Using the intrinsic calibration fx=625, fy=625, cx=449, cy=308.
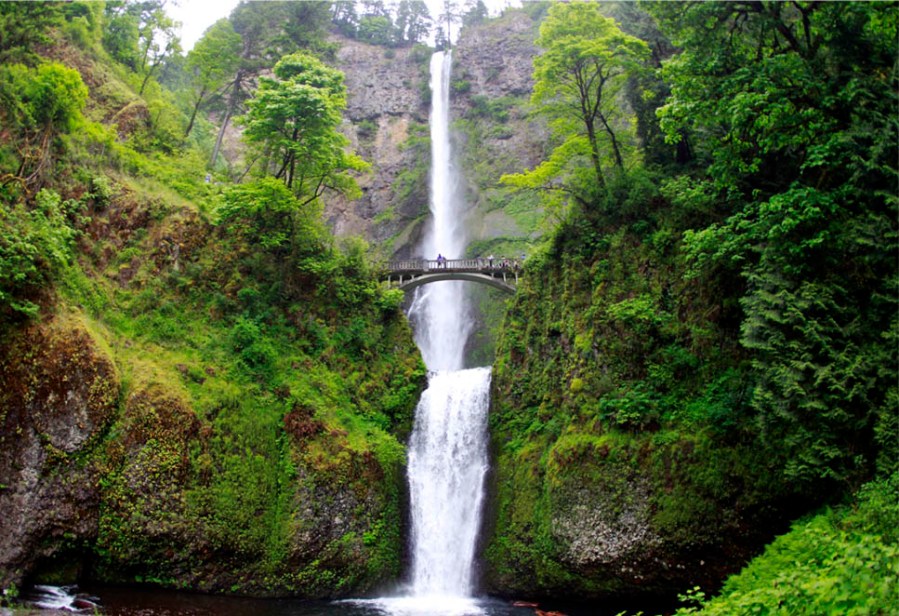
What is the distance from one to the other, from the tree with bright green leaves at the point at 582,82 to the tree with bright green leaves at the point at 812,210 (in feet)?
19.5

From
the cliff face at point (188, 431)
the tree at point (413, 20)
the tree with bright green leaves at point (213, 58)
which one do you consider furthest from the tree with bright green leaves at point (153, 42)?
the tree at point (413, 20)

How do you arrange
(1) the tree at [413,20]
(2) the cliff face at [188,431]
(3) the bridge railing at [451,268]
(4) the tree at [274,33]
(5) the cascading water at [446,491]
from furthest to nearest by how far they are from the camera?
(1) the tree at [413,20] → (4) the tree at [274,33] → (3) the bridge railing at [451,268] → (5) the cascading water at [446,491] → (2) the cliff face at [188,431]

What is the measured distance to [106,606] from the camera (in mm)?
14141

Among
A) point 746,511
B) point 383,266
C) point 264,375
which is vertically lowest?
point 746,511

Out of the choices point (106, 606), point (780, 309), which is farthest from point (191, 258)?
point (780, 309)

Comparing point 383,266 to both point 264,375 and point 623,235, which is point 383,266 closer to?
point 264,375

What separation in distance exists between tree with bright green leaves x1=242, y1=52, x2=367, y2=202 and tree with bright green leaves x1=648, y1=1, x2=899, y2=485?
41.2 feet

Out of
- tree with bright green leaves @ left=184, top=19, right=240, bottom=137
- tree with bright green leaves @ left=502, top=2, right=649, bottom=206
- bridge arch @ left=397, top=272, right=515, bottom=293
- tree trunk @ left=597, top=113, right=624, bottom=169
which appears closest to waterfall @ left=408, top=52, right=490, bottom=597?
bridge arch @ left=397, top=272, right=515, bottom=293

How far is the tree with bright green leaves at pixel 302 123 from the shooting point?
22172mm

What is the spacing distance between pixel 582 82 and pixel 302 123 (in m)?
10.1

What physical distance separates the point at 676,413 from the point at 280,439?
37.1 feet

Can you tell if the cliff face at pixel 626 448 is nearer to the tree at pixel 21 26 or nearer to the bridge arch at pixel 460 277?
the bridge arch at pixel 460 277

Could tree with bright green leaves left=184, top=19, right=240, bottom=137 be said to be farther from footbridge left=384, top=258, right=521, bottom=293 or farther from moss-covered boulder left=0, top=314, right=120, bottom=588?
moss-covered boulder left=0, top=314, right=120, bottom=588

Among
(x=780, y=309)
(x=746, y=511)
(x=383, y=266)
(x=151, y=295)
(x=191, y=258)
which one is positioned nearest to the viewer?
(x=780, y=309)
